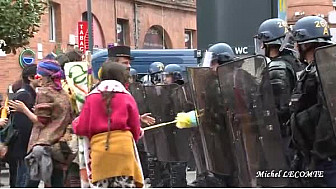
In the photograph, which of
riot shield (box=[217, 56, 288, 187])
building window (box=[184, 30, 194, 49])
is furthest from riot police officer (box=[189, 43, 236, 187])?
building window (box=[184, 30, 194, 49])

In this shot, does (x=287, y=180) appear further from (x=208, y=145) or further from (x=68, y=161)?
(x=68, y=161)

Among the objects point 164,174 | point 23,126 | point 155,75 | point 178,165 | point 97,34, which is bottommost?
point 164,174

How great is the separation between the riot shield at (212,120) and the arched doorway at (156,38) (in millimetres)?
27605

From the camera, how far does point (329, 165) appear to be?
5.23 meters

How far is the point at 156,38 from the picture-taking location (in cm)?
3572

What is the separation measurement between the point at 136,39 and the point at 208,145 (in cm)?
2660

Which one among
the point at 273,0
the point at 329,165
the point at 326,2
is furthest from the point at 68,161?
the point at 326,2

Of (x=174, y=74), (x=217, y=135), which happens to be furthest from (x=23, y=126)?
(x=174, y=74)

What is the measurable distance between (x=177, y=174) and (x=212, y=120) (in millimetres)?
3207

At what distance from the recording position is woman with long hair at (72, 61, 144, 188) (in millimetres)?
5871

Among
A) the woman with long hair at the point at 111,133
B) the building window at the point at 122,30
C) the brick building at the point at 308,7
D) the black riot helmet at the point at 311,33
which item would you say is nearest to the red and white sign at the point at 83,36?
the building window at the point at 122,30

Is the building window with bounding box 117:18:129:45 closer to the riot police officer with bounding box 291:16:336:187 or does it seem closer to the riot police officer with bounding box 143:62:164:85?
the riot police officer with bounding box 143:62:164:85

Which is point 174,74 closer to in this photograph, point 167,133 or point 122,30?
point 167,133

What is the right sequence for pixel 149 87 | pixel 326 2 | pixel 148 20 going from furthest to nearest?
pixel 148 20, pixel 326 2, pixel 149 87
